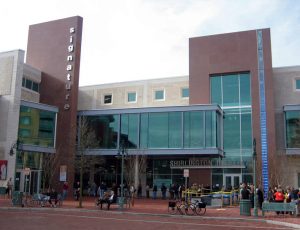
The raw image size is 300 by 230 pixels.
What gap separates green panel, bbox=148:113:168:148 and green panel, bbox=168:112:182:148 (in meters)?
0.48

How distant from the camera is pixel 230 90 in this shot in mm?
46844

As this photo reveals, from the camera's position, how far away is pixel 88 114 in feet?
155

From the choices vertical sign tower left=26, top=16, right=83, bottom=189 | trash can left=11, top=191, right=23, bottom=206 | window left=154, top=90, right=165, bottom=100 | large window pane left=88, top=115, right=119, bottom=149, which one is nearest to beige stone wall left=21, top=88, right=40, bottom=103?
vertical sign tower left=26, top=16, right=83, bottom=189

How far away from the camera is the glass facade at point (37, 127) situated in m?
40.7

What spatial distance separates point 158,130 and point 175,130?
1966 millimetres

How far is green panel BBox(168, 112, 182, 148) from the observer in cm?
4247

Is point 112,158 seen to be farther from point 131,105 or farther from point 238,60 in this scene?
point 238,60

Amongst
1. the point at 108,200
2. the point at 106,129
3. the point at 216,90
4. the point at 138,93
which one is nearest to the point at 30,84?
Answer: the point at 106,129

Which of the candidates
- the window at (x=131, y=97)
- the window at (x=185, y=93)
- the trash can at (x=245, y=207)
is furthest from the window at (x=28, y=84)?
the trash can at (x=245, y=207)

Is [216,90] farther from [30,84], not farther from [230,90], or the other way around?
[30,84]

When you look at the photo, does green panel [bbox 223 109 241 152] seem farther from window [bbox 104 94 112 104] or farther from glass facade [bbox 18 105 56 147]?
glass facade [bbox 18 105 56 147]

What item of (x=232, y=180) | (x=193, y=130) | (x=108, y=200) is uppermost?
(x=193, y=130)

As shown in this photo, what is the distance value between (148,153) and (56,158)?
31.5 ft

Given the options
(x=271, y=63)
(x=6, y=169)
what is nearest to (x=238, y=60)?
(x=271, y=63)
